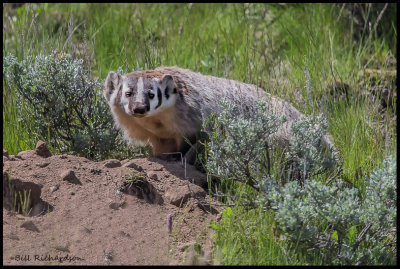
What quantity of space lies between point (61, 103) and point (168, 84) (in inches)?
31.6

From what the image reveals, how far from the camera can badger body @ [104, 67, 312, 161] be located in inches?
165

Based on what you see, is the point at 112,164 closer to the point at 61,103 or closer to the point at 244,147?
the point at 61,103

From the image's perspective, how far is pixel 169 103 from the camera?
14.3 feet

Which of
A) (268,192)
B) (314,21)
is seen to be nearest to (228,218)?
(268,192)

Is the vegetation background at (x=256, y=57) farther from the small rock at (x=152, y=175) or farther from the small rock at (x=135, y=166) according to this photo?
the small rock at (x=152, y=175)

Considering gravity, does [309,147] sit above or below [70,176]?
above

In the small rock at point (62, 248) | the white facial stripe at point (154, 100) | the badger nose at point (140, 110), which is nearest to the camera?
the small rock at point (62, 248)

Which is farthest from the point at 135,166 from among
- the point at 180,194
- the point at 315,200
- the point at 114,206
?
the point at 315,200

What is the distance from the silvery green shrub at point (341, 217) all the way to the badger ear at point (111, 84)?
156cm

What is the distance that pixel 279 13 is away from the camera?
280 inches

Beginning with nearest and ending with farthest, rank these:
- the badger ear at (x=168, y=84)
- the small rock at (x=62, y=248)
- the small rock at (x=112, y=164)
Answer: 1. the small rock at (x=62, y=248)
2. the small rock at (x=112, y=164)
3. the badger ear at (x=168, y=84)

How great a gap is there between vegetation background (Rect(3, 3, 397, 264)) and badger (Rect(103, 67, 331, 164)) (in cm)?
16

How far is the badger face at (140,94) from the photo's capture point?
4.09 metres

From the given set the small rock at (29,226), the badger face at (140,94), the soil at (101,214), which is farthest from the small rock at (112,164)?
the small rock at (29,226)
